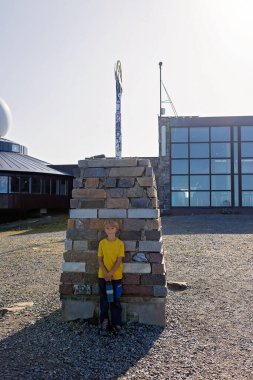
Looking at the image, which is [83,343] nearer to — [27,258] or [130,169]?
[130,169]

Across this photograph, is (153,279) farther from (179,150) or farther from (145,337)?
(179,150)

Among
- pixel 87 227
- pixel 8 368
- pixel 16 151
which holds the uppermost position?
pixel 16 151

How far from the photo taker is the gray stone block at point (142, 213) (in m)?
6.25

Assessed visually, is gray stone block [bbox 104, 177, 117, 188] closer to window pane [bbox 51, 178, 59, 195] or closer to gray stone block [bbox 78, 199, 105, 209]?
gray stone block [bbox 78, 199, 105, 209]

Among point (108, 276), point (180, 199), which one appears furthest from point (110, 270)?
point (180, 199)

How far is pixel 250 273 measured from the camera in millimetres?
9797

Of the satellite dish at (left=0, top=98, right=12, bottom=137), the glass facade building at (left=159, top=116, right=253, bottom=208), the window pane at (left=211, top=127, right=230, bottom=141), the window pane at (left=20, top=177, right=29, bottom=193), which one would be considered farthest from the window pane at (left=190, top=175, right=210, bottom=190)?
the satellite dish at (left=0, top=98, right=12, bottom=137)

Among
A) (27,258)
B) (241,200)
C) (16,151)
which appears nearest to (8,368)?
(27,258)

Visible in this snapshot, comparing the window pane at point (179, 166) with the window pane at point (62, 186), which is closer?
the window pane at point (179, 166)

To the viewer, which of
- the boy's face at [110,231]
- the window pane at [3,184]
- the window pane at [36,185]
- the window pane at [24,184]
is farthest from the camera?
the window pane at [36,185]

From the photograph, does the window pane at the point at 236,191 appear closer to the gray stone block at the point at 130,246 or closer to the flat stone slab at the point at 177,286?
the flat stone slab at the point at 177,286

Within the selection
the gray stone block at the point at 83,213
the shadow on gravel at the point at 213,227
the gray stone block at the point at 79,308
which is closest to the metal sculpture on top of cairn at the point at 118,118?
the gray stone block at the point at 83,213

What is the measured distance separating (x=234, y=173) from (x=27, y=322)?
26236 mm

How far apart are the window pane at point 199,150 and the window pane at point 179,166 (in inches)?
30.8
